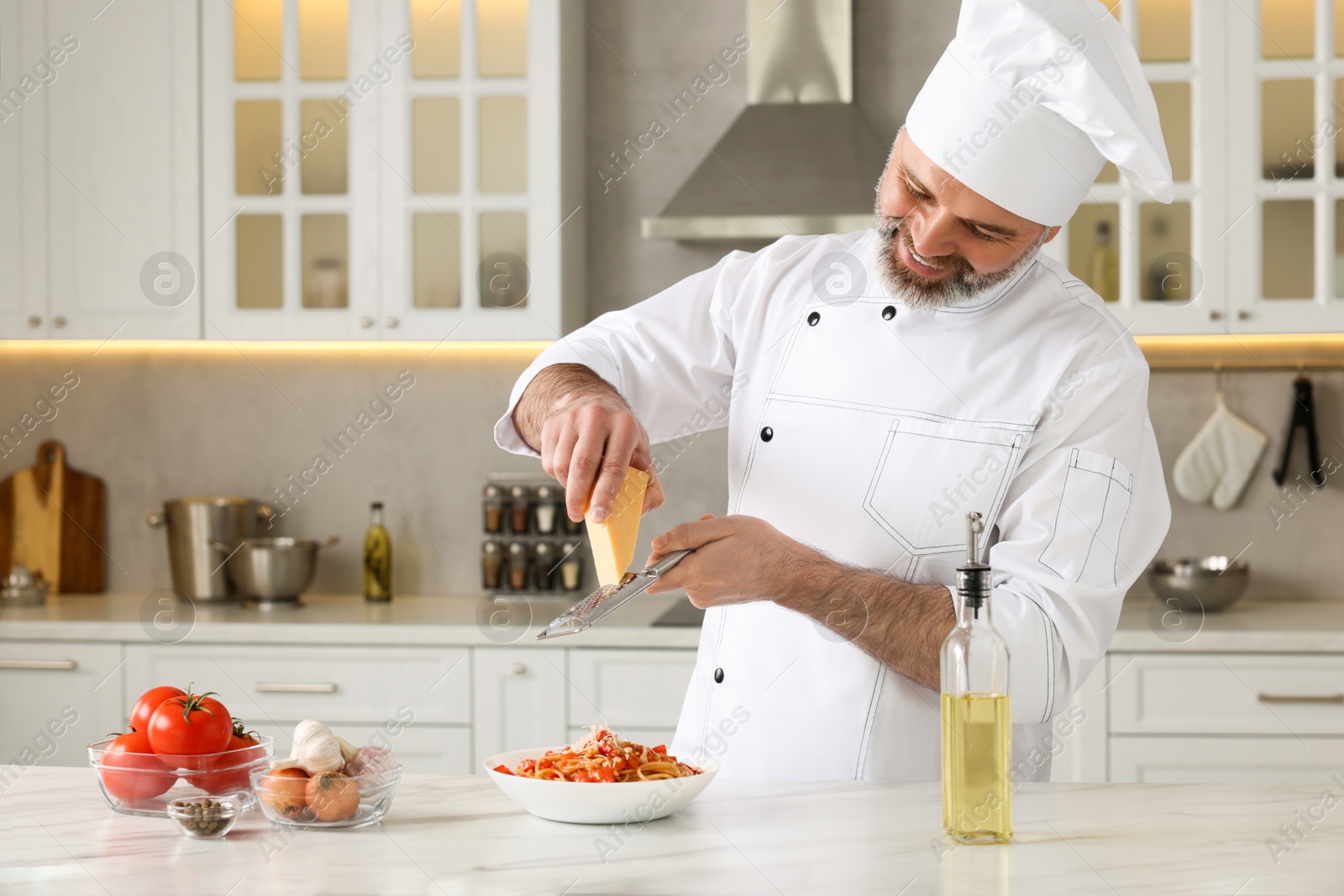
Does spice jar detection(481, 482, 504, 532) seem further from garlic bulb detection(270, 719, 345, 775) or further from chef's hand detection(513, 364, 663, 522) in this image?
garlic bulb detection(270, 719, 345, 775)

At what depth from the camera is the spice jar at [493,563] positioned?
2.95 metres

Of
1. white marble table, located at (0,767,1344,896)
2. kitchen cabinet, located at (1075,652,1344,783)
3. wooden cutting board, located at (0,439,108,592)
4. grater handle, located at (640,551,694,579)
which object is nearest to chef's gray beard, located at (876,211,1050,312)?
grater handle, located at (640,551,694,579)

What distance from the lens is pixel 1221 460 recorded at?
115 inches

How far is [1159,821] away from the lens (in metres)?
1.09

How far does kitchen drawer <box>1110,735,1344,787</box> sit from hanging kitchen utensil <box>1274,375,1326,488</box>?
0.75 metres

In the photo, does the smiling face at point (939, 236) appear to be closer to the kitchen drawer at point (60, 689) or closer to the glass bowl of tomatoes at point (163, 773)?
the glass bowl of tomatoes at point (163, 773)

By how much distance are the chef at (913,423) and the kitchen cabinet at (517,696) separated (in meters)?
0.99

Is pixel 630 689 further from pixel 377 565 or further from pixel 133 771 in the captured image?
pixel 133 771

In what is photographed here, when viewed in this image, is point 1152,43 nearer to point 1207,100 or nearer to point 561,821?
point 1207,100

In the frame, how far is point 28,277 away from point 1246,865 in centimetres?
280

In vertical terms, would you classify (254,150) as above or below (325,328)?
above

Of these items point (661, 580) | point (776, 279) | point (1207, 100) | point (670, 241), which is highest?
point (1207, 100)

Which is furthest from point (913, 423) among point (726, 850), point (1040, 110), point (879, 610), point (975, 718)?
point (726, 850)

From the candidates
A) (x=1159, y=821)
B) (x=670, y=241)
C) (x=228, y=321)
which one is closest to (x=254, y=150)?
(x=228, y=321)
